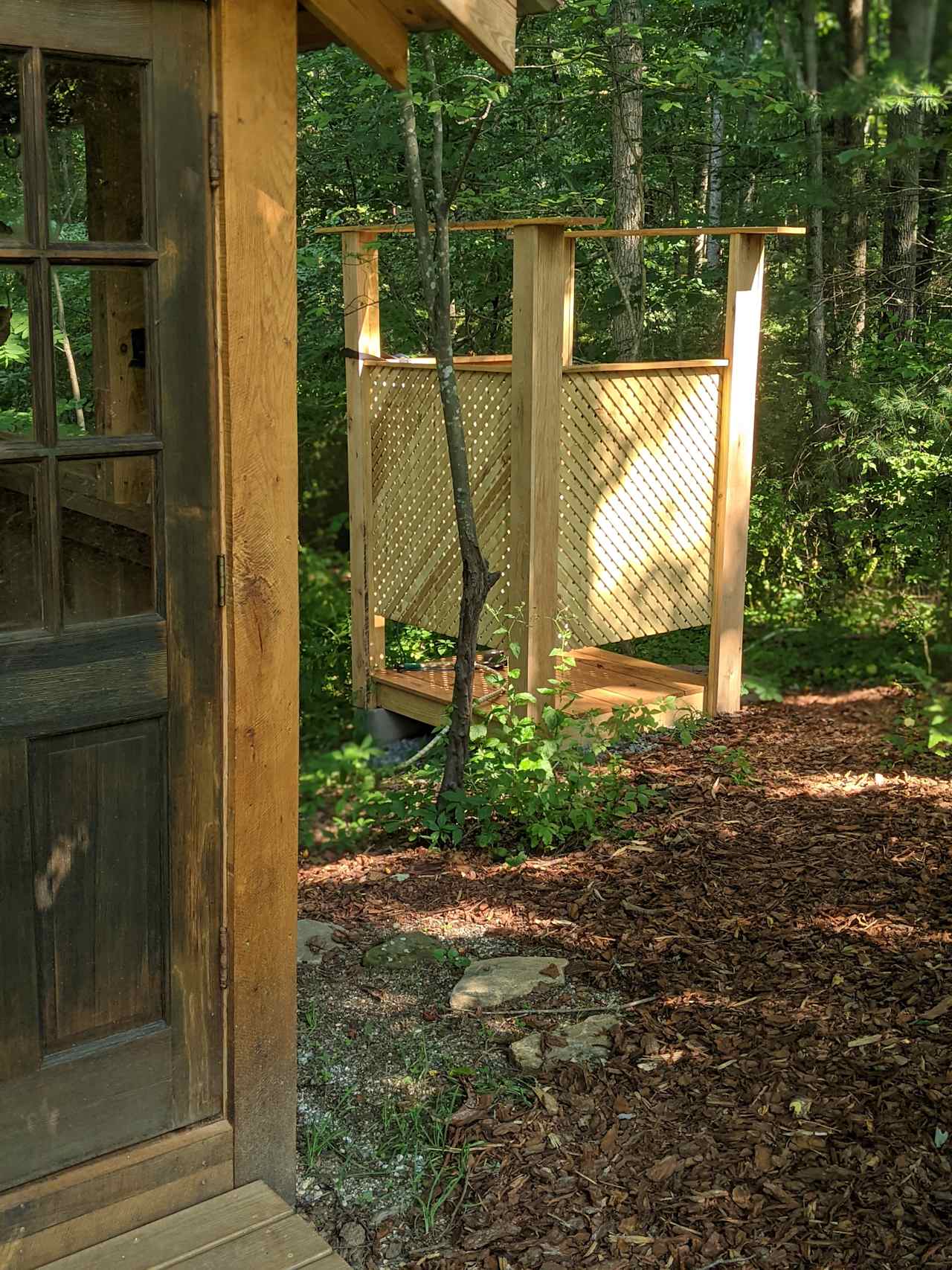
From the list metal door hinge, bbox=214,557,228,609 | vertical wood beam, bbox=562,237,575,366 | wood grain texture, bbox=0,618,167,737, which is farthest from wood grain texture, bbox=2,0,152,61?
vertical wood beam, bbox=562,237,575,366

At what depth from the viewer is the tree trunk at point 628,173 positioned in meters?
8.77

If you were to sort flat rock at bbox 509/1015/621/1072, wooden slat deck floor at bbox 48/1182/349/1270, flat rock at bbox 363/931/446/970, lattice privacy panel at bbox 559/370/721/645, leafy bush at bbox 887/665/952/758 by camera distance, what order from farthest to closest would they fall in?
lattice privacy panel at bbox 559/370/721/645 → leafy bush at bbox 887/665/952/758 → flat rock at bbox 363/931/446/970 → flat rock at bbox 509/1015/621/1072 → wooden slat deck floor at bbox 48/1182/349/1270

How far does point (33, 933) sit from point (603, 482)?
14.8 feet

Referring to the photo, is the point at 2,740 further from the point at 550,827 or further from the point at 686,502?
the point at 686,502

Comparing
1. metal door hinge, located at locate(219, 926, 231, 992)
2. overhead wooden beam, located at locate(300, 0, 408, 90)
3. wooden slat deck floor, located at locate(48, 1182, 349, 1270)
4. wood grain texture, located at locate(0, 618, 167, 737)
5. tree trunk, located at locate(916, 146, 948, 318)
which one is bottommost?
wooden slat deck floor, located at locate(48, 1182, 349, 1270)

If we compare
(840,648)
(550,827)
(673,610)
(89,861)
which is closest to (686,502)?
(673,610)

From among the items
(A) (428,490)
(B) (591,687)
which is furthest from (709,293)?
(B) (591,687)

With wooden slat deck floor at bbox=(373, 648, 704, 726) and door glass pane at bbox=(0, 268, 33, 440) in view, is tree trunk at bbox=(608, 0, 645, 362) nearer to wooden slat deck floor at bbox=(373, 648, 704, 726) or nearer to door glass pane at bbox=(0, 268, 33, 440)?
wooden slat deck floor at bbox=(373, 648, 704, 726)

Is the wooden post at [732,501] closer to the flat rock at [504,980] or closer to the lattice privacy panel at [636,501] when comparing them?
the lattice privacy panel at [636,501]

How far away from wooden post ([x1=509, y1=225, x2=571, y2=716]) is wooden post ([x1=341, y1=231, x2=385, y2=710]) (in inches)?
49.6

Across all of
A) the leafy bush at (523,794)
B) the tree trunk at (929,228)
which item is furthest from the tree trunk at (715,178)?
the leafy bush at (523,794)

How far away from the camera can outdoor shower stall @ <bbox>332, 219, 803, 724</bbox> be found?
604 cm

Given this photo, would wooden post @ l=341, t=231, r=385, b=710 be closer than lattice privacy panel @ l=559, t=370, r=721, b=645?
No

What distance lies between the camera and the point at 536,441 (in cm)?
596
